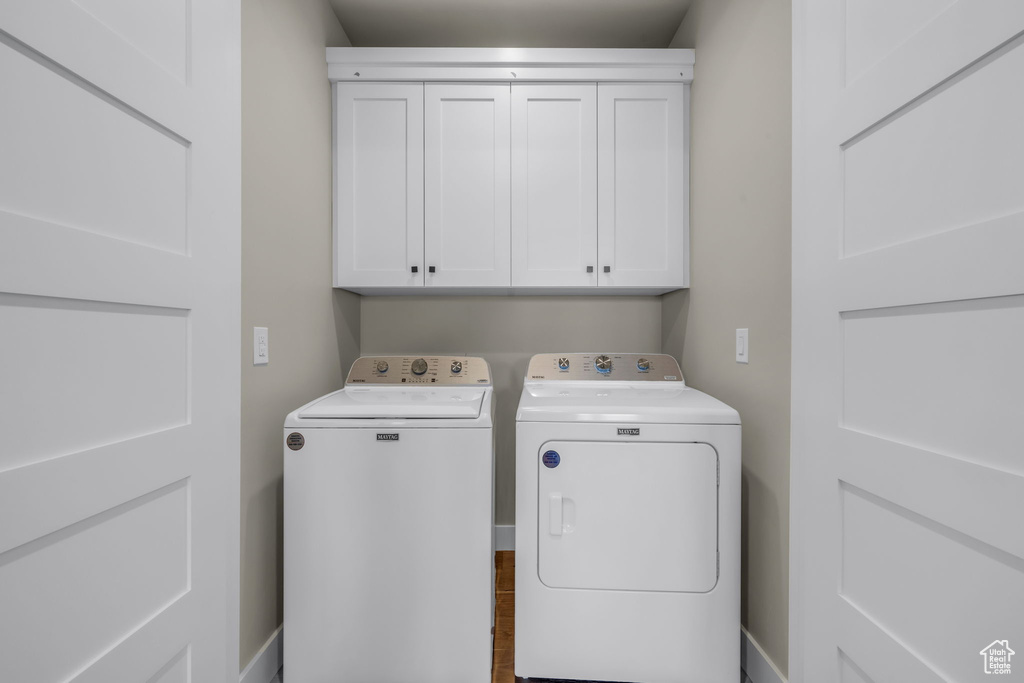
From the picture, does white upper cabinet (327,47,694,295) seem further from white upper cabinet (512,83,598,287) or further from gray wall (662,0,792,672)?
gray wall (662,0,792,672)

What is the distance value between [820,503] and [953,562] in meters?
0.33

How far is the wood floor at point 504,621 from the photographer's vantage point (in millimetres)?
1459

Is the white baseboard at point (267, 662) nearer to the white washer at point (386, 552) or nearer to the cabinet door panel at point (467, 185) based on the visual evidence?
the white washer at point (386, 552)

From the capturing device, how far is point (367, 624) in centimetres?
135

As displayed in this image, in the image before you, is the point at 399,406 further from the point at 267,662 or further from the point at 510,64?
the point at 510,64

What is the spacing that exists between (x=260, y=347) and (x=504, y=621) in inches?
55.3

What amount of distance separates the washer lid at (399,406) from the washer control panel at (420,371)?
0.59ft

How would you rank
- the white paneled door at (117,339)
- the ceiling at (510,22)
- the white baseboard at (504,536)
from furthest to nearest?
the white baseboard at (504,536), the ceiling at (510,22), the white paneled door at (117,339)

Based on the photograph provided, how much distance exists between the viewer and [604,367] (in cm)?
195

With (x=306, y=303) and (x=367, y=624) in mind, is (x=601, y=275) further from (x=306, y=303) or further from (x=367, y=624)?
(x=367, y=624)

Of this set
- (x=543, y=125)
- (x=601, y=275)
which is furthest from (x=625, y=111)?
(x=601, y=275)

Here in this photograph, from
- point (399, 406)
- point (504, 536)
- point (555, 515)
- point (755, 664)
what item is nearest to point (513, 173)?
point (399, 406)

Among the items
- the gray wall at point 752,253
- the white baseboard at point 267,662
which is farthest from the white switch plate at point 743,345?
the white baseboard at point 267,662

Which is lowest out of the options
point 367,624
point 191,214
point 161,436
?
point 367,624
